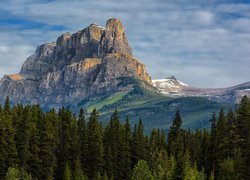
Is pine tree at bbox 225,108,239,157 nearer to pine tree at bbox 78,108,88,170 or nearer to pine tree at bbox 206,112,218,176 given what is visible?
pine tree at bbox 206,112,218,176

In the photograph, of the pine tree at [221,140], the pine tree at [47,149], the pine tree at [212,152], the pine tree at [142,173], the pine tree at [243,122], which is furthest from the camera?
the pine tree at [212,152]

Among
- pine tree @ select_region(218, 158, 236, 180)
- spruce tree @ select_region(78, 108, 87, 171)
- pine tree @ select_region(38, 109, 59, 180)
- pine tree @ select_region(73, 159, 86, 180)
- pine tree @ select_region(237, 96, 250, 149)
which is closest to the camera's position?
pine tree @ select_region(218, 158, 236, 180)

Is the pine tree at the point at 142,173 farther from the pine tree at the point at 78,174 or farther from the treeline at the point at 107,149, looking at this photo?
the pine tree at the point at 78,174

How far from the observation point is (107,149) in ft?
408

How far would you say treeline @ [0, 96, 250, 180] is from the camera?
95250 millimetres

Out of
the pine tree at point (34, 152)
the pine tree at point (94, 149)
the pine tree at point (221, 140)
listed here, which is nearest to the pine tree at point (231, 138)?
the pine tree at point (221, 140)

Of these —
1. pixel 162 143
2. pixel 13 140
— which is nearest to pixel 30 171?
pixel 13 140

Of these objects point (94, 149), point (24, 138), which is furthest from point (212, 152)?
point (24, 138)

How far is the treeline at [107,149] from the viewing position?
313 ft

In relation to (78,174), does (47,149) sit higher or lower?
higher

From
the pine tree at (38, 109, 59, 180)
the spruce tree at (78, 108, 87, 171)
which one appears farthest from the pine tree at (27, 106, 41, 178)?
the spruce tree at (78, 108, 87, 171)

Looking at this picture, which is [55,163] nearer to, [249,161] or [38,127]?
[38,127]

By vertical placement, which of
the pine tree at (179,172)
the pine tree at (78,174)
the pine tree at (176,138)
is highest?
the pine tree at (176,138)

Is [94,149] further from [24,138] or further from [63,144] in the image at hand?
[24,138]
